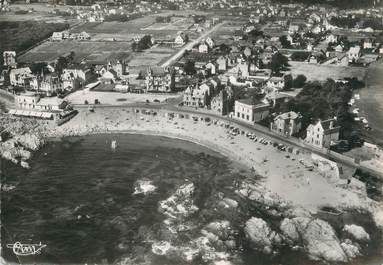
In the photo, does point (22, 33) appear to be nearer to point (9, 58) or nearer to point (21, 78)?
point (9, 58)

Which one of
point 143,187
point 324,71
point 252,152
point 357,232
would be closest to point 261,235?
point 357,232

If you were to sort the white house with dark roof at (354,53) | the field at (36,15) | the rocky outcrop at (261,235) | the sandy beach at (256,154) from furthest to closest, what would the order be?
the field at (36,15), the white house with dark roof at (354,53), the sandy beach at (256,154), the rocky outcrop at (261,235)

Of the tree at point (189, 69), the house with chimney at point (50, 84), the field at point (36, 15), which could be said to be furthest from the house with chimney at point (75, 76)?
the field at point (36, 15)

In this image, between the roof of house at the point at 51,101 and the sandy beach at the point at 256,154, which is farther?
the roof of house at the point at 51,101

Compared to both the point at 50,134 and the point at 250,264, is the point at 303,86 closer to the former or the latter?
the point at 50,134

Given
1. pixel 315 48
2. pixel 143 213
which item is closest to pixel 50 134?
pixel 143 213

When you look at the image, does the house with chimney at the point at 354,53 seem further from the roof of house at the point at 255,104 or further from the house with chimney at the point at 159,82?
the roof of house at the point at 255,104

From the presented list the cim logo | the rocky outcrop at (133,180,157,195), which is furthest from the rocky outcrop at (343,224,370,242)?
the cim logo
